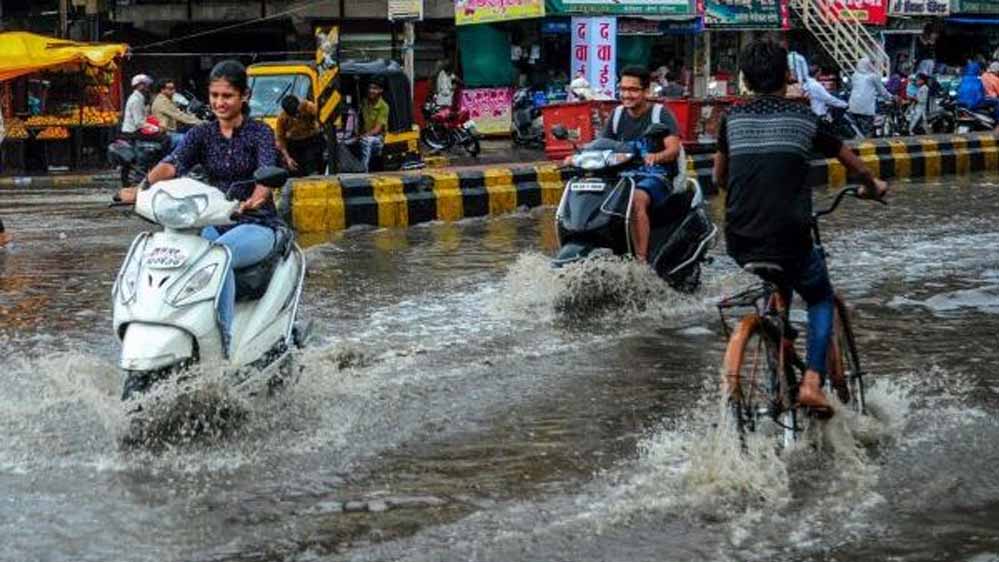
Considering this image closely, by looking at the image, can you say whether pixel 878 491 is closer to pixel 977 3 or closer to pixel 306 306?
pixel 306 306

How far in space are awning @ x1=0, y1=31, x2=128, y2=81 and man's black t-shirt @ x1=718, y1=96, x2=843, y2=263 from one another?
19.5m

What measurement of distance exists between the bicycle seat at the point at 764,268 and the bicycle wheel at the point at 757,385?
0.17 m

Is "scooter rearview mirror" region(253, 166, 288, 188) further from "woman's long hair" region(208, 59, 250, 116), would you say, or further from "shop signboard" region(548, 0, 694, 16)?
"shop signboard" region(548, 0, 694, 16)

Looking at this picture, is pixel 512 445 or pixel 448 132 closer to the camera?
pixel 512 445

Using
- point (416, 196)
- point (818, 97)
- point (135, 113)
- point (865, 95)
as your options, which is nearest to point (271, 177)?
point (416, 196)

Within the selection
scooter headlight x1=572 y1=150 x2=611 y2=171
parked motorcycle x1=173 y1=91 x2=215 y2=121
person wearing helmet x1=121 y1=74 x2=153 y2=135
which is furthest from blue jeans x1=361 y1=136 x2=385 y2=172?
scooter headlight x1=572 y1=150 x2=611 y2=171

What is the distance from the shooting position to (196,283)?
5848mm

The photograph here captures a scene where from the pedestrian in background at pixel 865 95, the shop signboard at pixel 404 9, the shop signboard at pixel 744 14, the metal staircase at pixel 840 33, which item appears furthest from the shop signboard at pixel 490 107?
the metal staircase at pixel 840 33

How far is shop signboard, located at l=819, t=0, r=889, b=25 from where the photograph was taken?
31.9 metres

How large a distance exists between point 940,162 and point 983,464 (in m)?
15.1

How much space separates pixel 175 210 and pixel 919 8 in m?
29.3

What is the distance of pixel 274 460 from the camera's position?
5.83 metres

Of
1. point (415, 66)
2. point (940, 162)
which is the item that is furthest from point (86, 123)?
point (940, 162)

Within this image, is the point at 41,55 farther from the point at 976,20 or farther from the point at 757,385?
the point at 976,20
